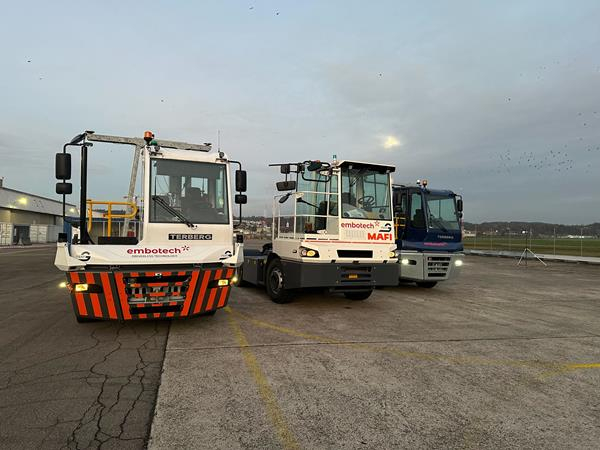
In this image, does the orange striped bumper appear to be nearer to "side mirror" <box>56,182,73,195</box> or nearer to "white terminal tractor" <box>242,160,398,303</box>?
"side mirror" <box>56,182,73,195</box>

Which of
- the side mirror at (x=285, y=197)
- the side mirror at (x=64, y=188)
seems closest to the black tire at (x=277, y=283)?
the side mirror at (x=285, y=197)

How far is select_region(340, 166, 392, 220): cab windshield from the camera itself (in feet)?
26.3

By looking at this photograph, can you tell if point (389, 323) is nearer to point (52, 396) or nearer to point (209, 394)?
point (209, 394)

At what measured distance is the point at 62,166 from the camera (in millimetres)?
5531

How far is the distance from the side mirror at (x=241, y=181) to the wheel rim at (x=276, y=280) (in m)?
2.37

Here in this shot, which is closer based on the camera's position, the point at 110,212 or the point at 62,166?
the point at 62,166

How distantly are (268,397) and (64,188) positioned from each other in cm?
435

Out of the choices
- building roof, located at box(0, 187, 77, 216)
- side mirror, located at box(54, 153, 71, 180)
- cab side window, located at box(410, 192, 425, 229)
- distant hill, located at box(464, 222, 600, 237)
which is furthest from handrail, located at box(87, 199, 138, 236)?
building roof, located at box(0, 187, 77, 216)

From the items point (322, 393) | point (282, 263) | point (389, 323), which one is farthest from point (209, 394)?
point (282, 263)

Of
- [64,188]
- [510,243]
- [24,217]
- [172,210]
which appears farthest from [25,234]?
[510,243]

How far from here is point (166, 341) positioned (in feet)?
17.8

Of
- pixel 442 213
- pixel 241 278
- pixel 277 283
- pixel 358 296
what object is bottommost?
pixel 358 296

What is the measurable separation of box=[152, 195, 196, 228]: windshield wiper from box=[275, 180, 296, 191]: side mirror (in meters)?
2.18

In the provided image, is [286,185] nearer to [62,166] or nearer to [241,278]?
[62,166]
